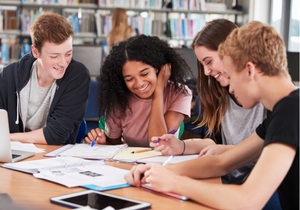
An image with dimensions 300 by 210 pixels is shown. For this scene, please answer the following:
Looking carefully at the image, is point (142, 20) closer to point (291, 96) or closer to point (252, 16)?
point (252, 16)

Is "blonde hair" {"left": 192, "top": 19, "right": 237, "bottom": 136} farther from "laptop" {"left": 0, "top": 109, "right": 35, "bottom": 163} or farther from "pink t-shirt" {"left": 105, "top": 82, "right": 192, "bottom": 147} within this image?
"laptop" {"left": 0, "top": 109, "right": 35, "bottom": 163}

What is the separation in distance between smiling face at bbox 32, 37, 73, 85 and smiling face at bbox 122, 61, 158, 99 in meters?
0.32

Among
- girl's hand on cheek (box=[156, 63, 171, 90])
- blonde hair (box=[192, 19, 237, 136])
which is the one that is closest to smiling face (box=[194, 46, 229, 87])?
blonde hair (box=[192, 19, 237, 136])

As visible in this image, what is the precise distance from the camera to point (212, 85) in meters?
1.61

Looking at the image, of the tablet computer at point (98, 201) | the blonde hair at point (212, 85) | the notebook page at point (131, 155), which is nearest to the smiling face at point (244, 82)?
the tablet computer at point (98, 201)

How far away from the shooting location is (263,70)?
0.81 m

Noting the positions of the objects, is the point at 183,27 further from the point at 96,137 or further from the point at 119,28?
the point at 96,137

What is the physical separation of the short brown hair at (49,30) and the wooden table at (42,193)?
81cm

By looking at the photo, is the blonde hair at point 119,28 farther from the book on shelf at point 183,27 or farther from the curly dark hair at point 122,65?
the curly dark hair at point 122,65

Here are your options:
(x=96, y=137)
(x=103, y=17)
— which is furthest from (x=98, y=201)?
(x=103, y=17)

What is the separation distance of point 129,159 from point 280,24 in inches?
154

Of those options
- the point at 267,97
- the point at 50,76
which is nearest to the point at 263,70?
the point at 267,97

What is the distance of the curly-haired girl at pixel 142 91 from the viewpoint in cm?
166

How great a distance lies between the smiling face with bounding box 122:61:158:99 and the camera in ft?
5.37
